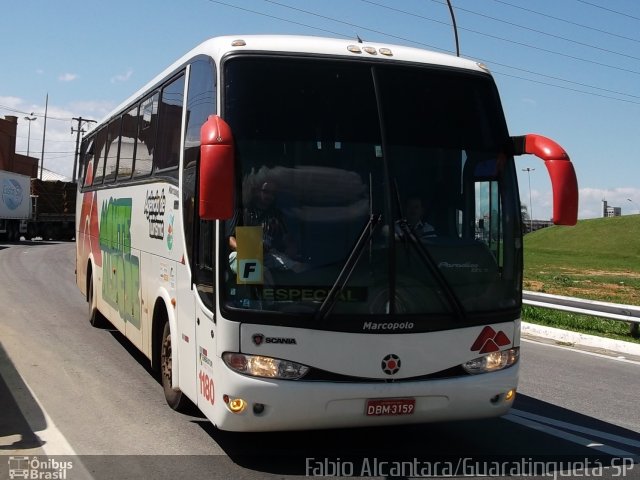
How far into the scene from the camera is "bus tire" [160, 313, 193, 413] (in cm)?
714

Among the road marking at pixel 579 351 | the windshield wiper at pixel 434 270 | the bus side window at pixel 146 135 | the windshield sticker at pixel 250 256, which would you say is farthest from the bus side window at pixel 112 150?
the road marking at pixel 579 351

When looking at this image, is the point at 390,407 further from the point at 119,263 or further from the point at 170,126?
the point at 119,263

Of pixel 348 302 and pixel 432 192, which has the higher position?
pixel 432 192

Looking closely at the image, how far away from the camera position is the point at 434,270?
5.66 meters

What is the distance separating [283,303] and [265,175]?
36.1 inches

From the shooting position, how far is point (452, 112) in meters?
6.09

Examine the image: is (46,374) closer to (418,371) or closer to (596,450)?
(418,371)

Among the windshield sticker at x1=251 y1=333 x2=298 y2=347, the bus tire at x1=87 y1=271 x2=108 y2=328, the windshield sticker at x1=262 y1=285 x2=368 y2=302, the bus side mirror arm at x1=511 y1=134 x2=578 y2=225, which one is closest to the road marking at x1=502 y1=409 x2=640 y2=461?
the bus side mirror arm at x1=511 y1=134 x2=578 y2=225

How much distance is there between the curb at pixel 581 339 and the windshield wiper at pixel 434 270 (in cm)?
736

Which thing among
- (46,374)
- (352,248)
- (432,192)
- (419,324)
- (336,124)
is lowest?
(46,374)

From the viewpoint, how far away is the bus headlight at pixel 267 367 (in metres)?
5.38

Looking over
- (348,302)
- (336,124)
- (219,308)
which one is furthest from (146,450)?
(336,124)

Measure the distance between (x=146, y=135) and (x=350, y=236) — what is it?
399cm

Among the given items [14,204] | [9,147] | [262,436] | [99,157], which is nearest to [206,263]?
[262,436]
